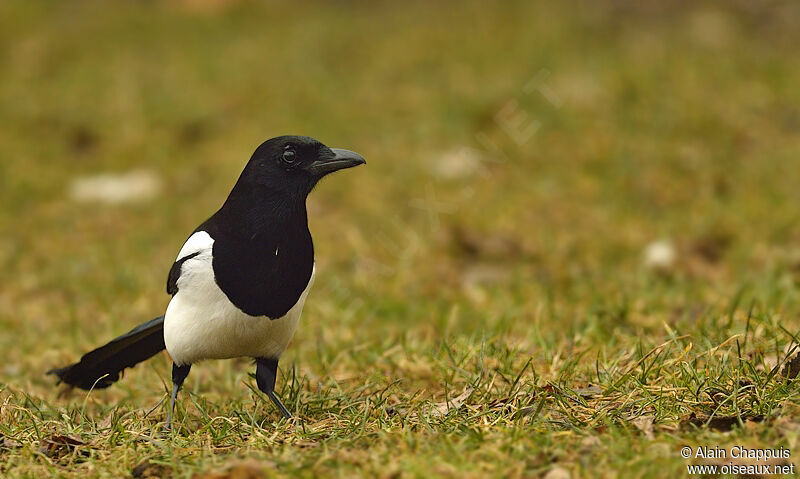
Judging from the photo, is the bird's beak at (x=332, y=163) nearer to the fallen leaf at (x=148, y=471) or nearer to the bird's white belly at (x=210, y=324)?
the bird's white belly at (x=210, y=324)

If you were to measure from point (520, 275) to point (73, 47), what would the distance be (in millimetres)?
6827

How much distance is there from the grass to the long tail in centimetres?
15

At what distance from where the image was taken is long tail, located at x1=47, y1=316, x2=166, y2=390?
3785 millimetres

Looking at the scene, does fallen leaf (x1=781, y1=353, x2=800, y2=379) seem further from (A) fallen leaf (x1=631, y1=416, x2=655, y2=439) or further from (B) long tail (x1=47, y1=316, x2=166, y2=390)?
(B) long tail (x1=47, y1=316, x2=166, y2=390)

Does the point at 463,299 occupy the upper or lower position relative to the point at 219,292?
lower

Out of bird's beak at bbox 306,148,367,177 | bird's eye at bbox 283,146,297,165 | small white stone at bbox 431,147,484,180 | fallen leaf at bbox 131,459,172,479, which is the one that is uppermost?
bird's eye at bbox 283,146,297,165

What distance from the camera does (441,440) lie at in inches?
113

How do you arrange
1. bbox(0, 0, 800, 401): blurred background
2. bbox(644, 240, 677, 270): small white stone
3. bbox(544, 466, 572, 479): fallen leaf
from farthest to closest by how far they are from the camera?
bbox(644, 240, 677, 270): small white stone → bbox(0, 0, 800, 401): blurred background → bbox(544, 466, 572, 479): fallen leaf

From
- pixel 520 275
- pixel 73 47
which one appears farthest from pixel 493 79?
pixel 73 47

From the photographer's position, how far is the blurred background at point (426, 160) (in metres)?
5.39

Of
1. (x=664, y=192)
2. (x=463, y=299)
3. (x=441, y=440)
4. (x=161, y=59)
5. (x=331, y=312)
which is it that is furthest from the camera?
(x=161, y=59)

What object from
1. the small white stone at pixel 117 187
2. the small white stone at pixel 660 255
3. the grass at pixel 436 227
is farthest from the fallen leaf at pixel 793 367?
the small white stone at pixel 117 187

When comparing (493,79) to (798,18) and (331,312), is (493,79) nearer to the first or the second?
(798,18)

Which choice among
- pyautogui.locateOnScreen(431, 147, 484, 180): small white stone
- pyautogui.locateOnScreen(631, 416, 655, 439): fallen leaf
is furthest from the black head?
pyautogui.locateOnScreen(431, 147, 484, 180): small white stone
